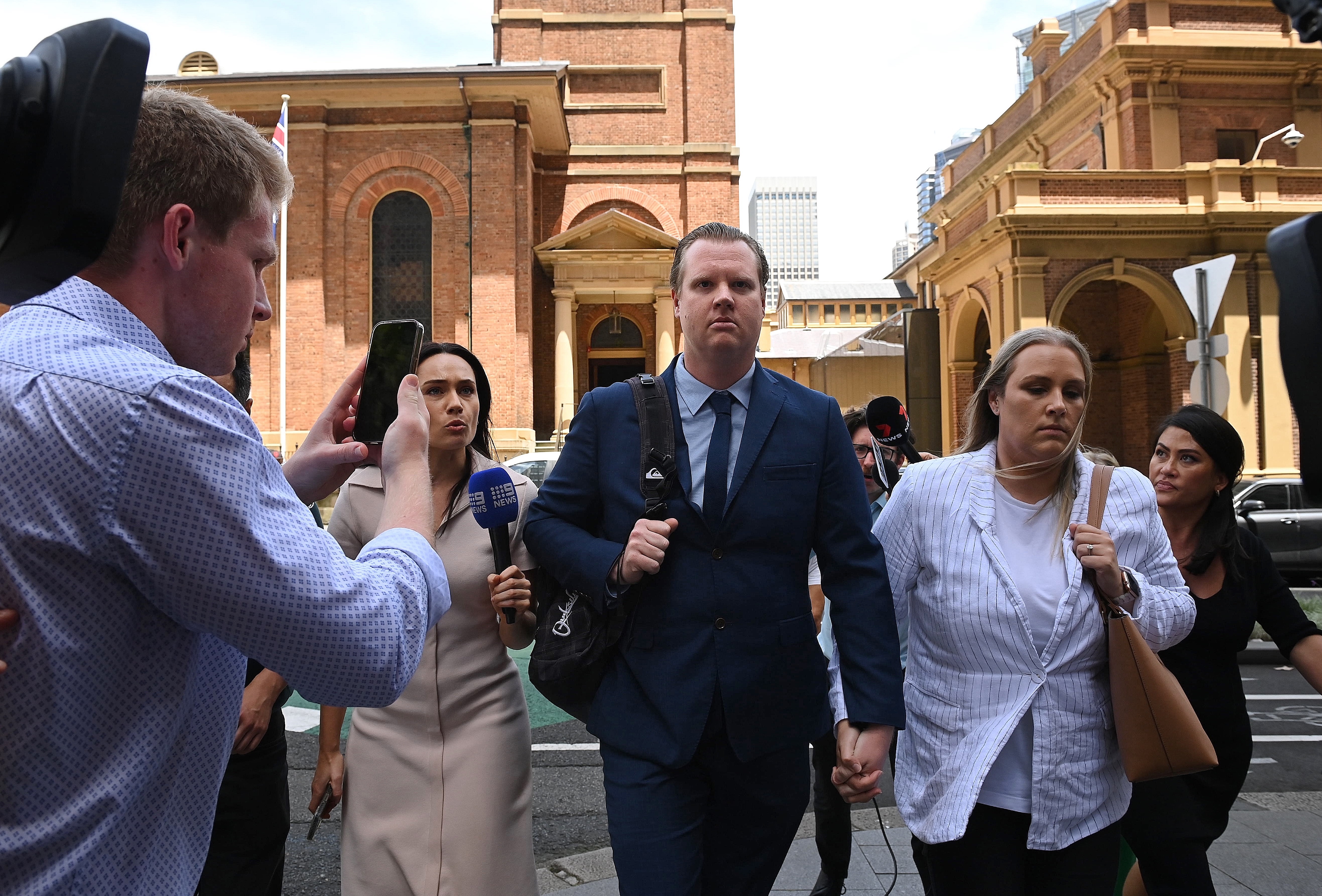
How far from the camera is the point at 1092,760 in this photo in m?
2.67

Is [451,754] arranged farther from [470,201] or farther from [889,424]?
[470,201]

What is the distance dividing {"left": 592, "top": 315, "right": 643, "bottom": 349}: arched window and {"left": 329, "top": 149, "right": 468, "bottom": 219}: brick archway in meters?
5.62

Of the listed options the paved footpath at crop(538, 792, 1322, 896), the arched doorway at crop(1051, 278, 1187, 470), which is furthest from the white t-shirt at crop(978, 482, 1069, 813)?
the arched doorway at crop(1051, 278, 1187, 470)

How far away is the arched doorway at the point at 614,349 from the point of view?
28.6 m

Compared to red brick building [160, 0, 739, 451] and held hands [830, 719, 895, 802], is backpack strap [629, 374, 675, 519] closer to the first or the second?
held hands [830, 719, 895, 802]

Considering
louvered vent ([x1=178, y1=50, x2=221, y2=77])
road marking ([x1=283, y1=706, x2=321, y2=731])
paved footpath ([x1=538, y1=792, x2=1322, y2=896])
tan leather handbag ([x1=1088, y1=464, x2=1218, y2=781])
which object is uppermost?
louvered vent ([x1=178, y1=50, x2=221, y2=77])

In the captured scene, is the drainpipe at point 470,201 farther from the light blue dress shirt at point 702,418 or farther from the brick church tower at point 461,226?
the light blue dress shirt at point 702,418

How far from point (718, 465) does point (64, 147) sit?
2026 mm

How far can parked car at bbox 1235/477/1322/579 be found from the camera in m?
14.9

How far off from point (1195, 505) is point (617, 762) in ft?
8.58

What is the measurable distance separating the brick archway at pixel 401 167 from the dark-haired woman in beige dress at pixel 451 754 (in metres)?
23.6

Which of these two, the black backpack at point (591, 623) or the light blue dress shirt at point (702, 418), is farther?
the light blue dress shirt at point (702, 418)

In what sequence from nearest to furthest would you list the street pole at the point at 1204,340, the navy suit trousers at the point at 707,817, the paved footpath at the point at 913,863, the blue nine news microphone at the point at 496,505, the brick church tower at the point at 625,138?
the navy suit trousers at the point at 707,817
the blue nine news microphone at the point at 496,505
the paved footpath at the point at 913,863
the street pole at the point at 1204,340
the brick church tower at the point at 625,138

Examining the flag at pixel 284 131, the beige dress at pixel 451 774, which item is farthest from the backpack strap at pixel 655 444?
the flag at pixel 284 131
